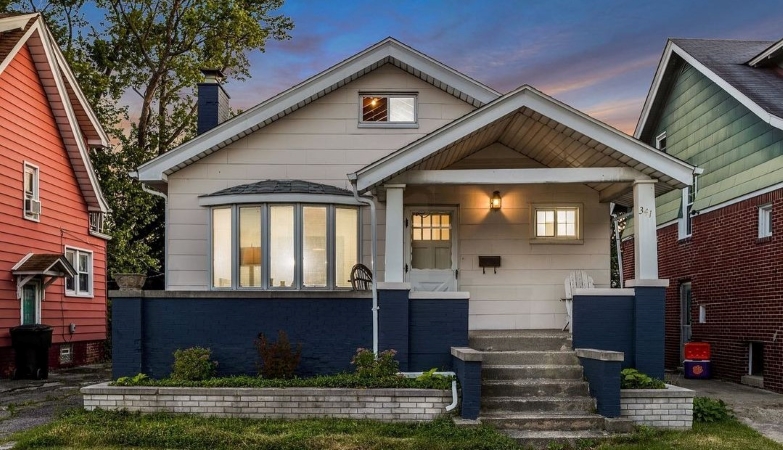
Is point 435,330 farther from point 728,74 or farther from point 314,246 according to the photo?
point 728,74

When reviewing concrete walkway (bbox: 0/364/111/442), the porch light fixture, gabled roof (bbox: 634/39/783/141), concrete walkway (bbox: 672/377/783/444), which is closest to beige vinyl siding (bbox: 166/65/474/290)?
the porch light fixture

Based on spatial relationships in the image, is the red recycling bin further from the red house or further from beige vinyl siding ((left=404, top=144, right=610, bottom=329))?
the red house

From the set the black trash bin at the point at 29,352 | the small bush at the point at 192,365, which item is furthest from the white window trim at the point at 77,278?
the small bush at the point at 192,365

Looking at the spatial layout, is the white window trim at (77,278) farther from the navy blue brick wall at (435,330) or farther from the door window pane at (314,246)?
the navy blue brick wall at (435,330)

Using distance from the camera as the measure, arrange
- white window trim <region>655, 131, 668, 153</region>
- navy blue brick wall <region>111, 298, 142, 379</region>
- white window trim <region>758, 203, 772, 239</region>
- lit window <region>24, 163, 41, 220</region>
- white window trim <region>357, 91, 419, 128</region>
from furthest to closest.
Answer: white window trim <region>655, 131, 668, 153</region>
lit window <region>24, 163, 41, 220</region>
white window trim <region>758, 203, 772, 239</region>
white window trim <region>357, 91, 419, 128</region>
navy blue brick wall <region>111, 298, 142, 379</region>

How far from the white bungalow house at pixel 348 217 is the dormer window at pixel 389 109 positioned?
0.03 metres

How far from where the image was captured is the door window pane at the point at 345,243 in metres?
13.1

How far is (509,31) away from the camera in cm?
1798

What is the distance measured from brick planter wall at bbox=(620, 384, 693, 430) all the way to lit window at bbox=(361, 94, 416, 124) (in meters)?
6.32

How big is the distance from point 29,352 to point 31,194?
3.86 metres

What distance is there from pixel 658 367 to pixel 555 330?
213cm

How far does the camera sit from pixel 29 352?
1566cm

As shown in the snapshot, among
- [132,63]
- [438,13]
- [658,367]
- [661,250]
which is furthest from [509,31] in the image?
[132,63]

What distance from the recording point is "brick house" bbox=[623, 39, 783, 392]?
567 inches
